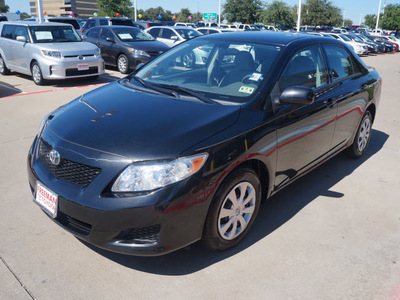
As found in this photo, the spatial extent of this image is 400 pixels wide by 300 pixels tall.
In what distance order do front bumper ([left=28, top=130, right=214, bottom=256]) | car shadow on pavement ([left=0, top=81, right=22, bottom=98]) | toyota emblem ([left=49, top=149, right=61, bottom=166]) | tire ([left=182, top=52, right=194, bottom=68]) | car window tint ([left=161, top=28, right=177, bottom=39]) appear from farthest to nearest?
car window tint ([left=161, top=28, right=177, bottom=39]) → car shadow on pavement ([left=0, top=81, right=22, bottom=98]) → tire ([left=182, top=52, right=194, bottom=68]) → toyota emblem ([left=49, top=149, right=61, bottom=166]) → front bumper ([left=28, top=130, right=214, bottom=256])

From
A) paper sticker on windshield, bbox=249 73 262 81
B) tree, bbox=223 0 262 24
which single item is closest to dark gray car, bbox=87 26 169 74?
paper sticker on windshield, bbox=249 73 262 81

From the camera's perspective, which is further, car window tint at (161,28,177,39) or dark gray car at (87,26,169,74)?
car window tint at (161,28,177,39)

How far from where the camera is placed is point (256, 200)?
3.16 m

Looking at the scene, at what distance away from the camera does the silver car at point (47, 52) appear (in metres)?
9.57

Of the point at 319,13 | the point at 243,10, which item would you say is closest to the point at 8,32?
the point at 243,10

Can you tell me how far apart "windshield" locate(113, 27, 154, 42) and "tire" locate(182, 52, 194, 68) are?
30.7ft

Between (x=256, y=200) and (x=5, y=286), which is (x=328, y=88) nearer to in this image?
(x=256, y=200)

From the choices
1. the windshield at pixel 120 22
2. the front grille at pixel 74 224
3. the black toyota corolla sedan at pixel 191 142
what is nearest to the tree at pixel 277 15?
the windshield at pixel 120 22

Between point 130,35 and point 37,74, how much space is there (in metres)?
4.07

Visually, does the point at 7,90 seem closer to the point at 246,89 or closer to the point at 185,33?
the point at 246,89

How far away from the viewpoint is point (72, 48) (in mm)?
9820

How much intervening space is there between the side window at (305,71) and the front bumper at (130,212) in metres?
1.46

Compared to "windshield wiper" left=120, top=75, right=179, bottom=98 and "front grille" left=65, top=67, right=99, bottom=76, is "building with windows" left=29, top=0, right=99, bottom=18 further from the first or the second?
"windshield wiper" left=120, top=75, right=179, bottom=98

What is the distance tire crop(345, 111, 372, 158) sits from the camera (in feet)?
16.5
